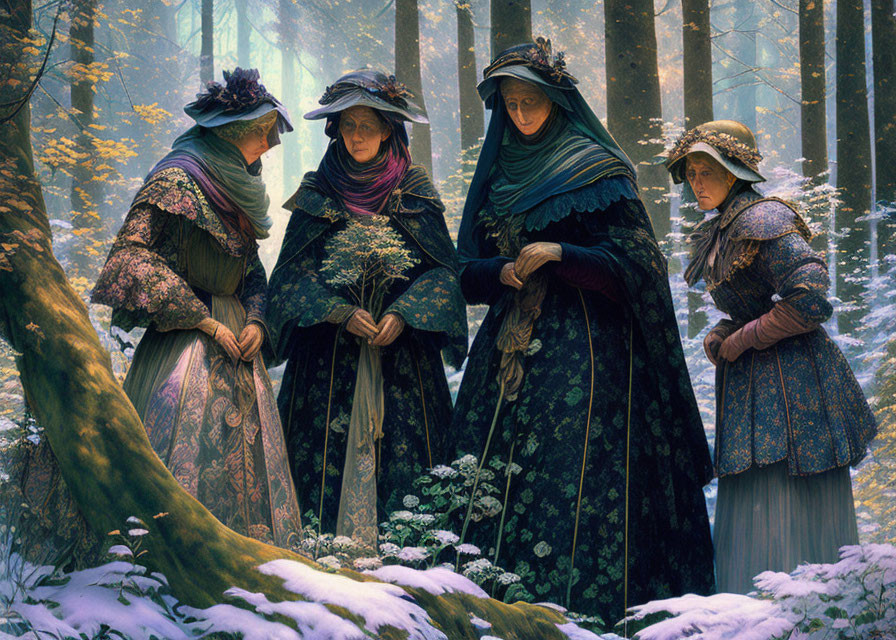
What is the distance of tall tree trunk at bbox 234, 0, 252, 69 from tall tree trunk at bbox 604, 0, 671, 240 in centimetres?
693

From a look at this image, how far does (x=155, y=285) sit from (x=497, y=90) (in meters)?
1.98

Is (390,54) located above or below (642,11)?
above

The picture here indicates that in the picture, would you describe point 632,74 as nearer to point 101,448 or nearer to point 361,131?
point 361,131

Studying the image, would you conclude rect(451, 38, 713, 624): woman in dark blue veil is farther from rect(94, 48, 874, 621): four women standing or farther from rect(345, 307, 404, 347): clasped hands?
rect(345, 307, 404, 347): clasped hands

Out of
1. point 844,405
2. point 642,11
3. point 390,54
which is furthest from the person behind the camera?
point 390,54

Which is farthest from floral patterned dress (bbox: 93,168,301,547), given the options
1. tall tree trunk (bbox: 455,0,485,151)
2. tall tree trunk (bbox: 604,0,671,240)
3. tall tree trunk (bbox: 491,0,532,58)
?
tall tree trunk (bbox: 455,0,485,151)

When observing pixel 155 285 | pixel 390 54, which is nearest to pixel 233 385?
pixel 155 285

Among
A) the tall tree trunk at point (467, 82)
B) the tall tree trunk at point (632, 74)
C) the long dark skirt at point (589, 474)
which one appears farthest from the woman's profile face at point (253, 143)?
the tall tree trunk at point (467, 82)

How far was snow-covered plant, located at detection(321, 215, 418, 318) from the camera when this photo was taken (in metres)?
4.41

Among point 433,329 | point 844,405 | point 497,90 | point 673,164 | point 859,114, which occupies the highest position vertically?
point 859,114

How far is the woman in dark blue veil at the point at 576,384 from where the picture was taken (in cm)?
402

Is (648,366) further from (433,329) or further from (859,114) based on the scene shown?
(859,114)

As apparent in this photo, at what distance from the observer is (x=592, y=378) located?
412 cm

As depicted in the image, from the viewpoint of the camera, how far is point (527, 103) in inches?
171
